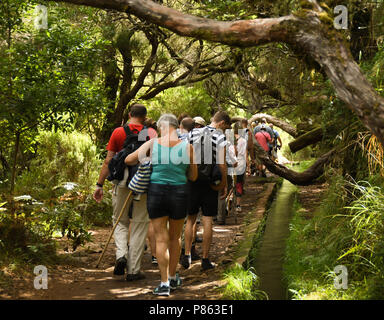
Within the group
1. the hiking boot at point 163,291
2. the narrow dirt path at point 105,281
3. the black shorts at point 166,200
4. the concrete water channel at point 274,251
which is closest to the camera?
the black shorts at point 166,200

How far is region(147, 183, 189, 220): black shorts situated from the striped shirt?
4.02 feet

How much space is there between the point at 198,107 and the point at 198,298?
13.3m

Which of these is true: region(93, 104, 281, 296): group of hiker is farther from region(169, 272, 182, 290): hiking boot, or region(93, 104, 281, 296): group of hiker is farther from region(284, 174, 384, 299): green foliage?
region(284, 174, 384, 299): green foliage

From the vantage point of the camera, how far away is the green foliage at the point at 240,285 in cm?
518

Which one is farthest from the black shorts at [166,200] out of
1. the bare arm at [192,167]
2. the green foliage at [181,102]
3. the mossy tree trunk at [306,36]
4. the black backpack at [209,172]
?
the green foliage at [181,102]

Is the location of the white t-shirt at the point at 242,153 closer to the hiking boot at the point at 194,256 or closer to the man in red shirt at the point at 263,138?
the hiking boot at the point at 194,256

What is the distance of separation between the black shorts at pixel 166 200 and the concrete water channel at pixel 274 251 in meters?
1.64

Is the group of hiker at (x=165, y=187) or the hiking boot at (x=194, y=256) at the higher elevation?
the group of hiker at (x=165, y=187)

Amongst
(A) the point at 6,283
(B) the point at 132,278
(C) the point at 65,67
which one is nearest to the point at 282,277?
(B) the point at 132,278

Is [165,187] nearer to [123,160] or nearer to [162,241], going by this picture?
[162,241]

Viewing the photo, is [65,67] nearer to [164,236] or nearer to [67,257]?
[67,257]

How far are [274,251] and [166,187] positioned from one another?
11.0 ft

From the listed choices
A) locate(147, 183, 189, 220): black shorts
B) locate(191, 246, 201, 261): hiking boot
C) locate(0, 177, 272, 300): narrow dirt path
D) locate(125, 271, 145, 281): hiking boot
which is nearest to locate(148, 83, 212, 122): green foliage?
locate(0, 177, 272, 300): narrow dirt path

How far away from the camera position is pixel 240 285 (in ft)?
17.5
